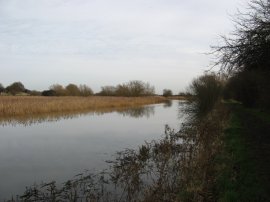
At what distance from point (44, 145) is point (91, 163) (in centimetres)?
397

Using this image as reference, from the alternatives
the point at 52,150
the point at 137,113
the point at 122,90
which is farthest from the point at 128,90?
the point at 52,150

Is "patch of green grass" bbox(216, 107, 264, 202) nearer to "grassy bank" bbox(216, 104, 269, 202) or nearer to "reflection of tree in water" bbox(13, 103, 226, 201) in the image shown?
"grassy bank" bbox(216, 104, 269, 202)

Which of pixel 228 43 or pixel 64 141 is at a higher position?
pixel 228 43

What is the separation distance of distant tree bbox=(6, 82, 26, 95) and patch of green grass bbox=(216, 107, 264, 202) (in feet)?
248

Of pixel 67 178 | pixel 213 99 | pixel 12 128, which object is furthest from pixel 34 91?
pixel 67 178

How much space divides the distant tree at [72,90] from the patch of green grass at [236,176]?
70.2m

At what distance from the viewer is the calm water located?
901cm

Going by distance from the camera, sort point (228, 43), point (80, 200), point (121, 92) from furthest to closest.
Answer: point (121, 92) → point (228, 43) → point (80, 200)

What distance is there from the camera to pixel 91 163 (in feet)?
34.6

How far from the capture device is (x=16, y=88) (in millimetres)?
83812

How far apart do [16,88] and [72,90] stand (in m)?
15.4

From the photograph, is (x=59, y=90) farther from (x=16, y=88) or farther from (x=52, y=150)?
(x=52, y=150)

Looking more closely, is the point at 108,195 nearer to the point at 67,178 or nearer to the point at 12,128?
the point at 67,178

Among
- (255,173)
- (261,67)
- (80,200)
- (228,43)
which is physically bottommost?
(80,200)
